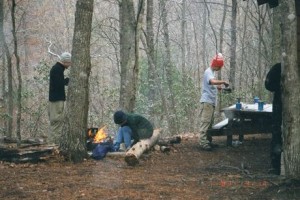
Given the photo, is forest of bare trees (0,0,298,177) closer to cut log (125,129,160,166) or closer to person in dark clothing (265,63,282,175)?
cut log (125,129,160,166)

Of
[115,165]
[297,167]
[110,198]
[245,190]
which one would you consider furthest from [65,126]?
[297,167]

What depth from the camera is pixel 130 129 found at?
1022 centimetres

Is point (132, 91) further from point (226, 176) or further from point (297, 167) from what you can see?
point (297, 167)

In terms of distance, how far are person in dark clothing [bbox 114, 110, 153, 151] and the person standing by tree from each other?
1592mm

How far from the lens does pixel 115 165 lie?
8977 mm

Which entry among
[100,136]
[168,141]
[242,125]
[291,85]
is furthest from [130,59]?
[291,85]

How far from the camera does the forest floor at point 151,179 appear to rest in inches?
253

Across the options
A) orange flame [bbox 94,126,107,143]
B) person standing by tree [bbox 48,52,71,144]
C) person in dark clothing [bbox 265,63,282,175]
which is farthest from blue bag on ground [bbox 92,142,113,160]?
person in dark clothing [bbox 265,63,282,175]

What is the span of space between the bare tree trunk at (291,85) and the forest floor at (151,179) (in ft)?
1.37

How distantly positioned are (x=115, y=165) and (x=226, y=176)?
90.4 inches

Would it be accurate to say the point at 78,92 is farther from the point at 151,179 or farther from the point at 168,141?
the point at 168,141

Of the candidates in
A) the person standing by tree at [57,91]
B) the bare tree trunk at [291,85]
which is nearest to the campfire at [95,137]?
the person standing by tree at [57,91]

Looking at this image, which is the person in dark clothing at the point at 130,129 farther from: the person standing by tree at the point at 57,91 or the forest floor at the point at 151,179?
the person standing by tree at the point at 57,91

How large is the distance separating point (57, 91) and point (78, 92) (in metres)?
1.87
